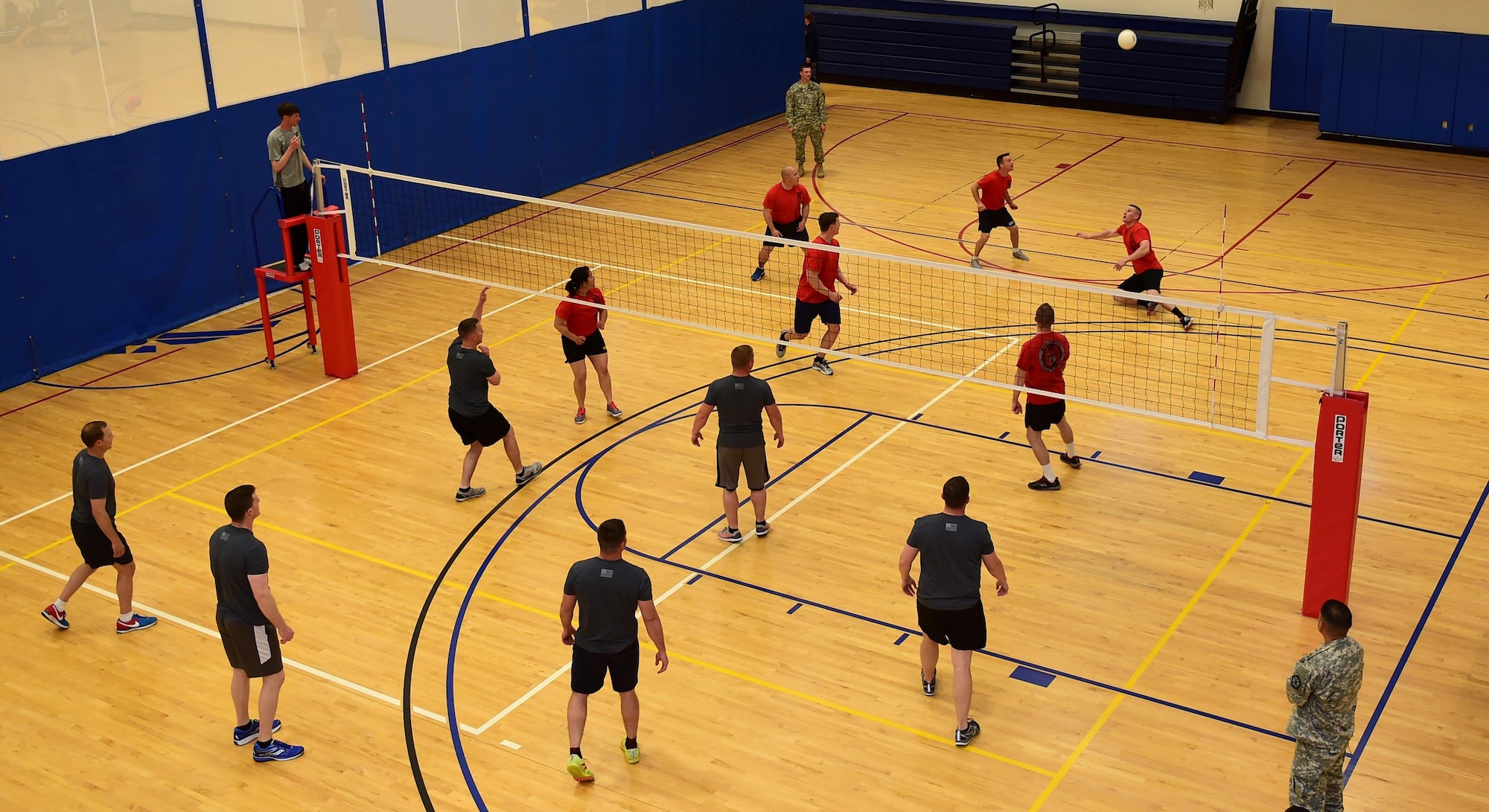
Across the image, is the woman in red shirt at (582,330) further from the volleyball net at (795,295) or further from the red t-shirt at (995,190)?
the red t-shirt at (995,190)

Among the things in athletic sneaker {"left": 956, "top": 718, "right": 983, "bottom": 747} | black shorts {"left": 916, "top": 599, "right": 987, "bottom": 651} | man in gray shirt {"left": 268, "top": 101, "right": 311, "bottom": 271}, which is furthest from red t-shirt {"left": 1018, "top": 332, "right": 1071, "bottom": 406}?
man in gray shirt {"left": 268, "top": 101, "right": 311, "bottom": 271}

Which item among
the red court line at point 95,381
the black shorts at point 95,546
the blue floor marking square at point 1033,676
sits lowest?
the blue floor marking square at point 1033,676

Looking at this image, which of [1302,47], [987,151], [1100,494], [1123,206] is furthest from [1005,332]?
[1302,47]

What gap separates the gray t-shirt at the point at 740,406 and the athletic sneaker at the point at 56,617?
18.2 feet

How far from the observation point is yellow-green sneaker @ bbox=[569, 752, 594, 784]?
930cm

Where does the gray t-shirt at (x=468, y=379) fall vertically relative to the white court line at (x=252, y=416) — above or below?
above

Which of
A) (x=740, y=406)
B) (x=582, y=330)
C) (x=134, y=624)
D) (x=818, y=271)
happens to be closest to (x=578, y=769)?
(x=740, y=406)

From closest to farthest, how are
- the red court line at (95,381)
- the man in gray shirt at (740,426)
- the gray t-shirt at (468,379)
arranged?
the man in gray shirt at (740,426) < the gray t-shirt at (468,379) < the red court line at (95,381)

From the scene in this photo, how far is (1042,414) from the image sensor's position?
504 inches

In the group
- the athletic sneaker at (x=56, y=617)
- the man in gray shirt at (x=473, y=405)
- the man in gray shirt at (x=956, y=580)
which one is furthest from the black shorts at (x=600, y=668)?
the athletic sneaker at (x=56, y=617)

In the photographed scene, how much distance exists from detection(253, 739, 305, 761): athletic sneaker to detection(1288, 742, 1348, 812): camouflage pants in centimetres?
664

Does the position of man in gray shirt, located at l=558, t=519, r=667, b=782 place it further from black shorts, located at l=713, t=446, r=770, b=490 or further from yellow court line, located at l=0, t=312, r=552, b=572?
yellow court line, located at l=0, t=312, r=552, b=572

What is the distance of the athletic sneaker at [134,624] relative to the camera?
11.3m

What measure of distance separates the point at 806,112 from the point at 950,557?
585 inches
